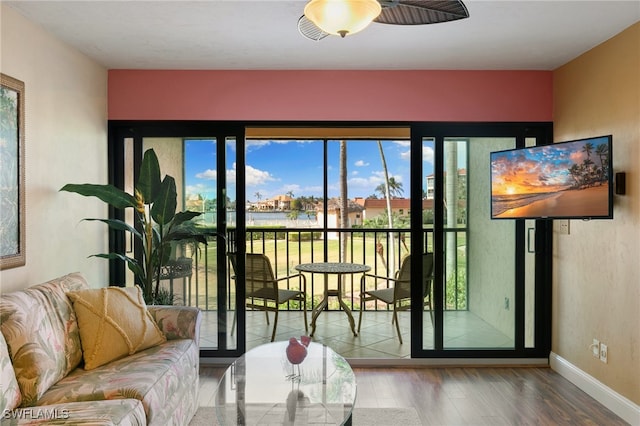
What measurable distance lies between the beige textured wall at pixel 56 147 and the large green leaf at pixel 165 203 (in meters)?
0.55

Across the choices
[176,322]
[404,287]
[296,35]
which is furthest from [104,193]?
[404,287]

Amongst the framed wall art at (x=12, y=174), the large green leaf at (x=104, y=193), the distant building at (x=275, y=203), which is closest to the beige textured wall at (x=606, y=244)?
the large green leaf at (x=104, y=193)

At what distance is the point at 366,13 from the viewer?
176 cm

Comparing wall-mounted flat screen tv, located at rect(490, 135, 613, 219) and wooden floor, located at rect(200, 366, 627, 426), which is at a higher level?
wall-mounted flat screen tv, located at rect(490, 135, 613, 219)

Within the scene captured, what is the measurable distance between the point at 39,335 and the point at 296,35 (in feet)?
7.67

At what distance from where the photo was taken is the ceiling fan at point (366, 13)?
1.73 metres

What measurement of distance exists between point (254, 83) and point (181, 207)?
1239mm

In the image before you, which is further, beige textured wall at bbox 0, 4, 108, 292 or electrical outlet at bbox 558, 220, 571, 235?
electrical outlet at bbox 558, 220, 571, 235

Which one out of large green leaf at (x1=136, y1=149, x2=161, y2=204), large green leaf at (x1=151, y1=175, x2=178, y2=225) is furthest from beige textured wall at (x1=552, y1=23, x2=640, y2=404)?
large green leaf at (x1=136, y1=149, x2=161, y2=204)

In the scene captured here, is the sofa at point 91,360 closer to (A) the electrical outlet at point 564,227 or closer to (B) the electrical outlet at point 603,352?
(B) the electrical outlet at point 603,352

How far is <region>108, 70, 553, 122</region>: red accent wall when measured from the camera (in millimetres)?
3990

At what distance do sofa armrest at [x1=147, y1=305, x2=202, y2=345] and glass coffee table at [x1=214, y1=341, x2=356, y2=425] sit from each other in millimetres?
447

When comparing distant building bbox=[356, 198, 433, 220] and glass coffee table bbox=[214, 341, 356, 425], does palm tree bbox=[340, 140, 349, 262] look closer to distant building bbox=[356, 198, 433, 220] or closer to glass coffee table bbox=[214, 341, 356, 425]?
distant building bbox=[356, 198, 433, 220]

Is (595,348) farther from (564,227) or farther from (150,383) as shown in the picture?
(150,383)
